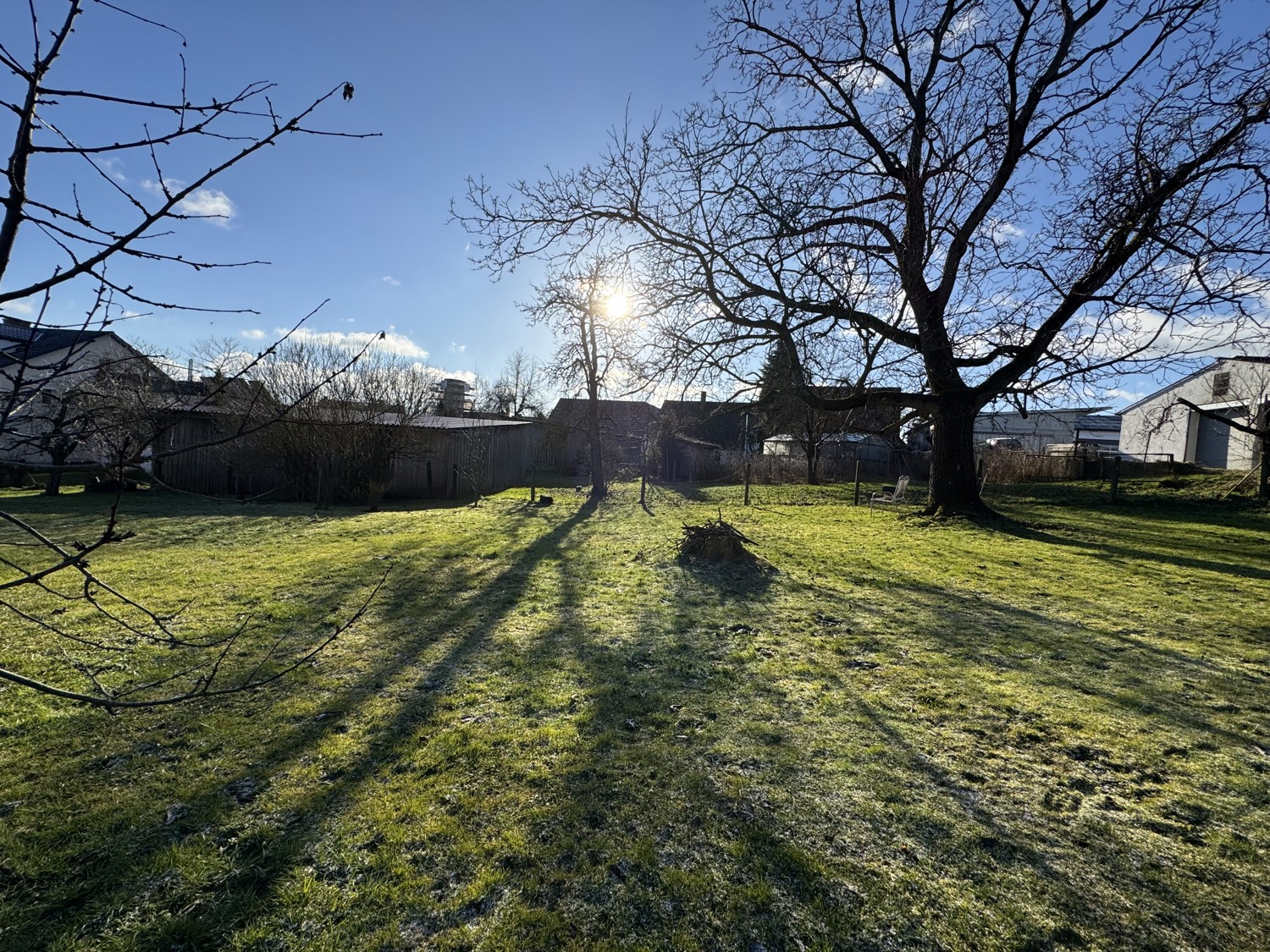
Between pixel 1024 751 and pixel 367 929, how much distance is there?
3.14 m

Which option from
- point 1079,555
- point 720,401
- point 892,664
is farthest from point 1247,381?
point 892,664

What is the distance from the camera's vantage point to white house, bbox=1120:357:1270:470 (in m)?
21.5

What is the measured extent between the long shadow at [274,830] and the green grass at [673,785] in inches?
0.5

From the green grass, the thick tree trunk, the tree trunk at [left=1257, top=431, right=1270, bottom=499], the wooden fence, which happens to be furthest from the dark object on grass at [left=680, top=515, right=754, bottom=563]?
the tree trunk at [left=1257, top=431, right=1270, bottom=499]

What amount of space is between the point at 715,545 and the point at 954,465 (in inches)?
Answer: 267

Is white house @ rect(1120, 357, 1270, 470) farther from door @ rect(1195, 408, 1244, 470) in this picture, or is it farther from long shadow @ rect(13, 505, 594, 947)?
long shadow @ rect(13, 505, 594, 947)

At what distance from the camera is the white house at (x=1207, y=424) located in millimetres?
21531

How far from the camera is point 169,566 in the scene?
23.3ft

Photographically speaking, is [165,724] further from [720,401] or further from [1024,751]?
[720,401]

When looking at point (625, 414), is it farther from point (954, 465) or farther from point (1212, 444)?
point (1212, 444)

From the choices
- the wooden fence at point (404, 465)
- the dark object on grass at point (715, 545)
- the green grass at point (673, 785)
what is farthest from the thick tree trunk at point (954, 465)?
the wooden fence at point (404, 465)

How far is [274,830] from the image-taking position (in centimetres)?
238

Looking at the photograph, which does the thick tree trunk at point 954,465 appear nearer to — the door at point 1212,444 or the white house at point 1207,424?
the white house at point 1207,424

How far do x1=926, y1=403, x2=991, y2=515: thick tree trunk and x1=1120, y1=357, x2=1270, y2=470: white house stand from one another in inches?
509
